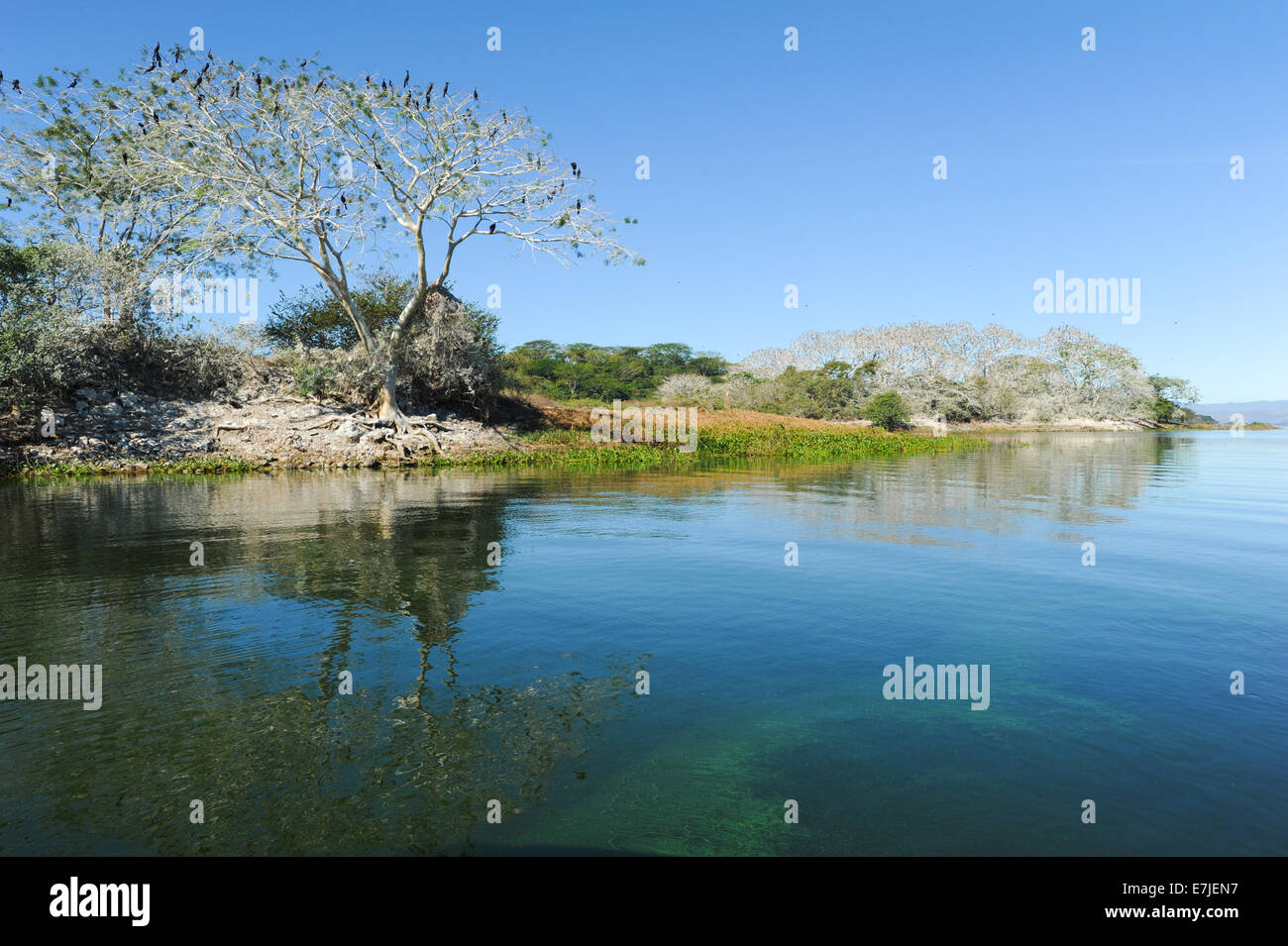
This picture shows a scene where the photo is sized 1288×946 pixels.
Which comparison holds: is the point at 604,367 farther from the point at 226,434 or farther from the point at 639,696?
the point at 639,696

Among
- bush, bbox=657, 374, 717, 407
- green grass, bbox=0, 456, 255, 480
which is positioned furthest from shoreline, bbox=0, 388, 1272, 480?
bush, bbox=657, 374, 717, 407

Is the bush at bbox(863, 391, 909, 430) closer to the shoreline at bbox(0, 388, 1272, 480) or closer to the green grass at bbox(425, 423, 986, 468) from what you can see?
the green grass at bbox(425, 423, 986, 468)

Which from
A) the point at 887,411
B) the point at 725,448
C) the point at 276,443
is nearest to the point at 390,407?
the point at 276,443

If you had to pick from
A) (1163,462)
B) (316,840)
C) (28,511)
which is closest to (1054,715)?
(316,840)

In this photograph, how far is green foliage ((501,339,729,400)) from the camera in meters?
77.2

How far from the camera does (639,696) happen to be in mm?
5703

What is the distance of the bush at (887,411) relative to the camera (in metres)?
51.7

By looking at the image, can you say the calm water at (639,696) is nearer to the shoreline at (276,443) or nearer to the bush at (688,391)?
the shoreline at (276,443)

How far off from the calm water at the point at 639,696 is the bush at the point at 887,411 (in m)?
39.7

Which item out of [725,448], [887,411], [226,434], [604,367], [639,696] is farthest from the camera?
[604,367]

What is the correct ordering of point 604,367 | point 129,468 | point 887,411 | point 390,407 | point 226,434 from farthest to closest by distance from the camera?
point 604,367 → point 887,411 → point 390,407 → point 226,434 → point 129,468

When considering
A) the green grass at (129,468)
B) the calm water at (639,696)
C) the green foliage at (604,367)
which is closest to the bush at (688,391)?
the green foliage at (604,367)

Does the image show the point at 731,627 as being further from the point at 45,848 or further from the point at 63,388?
the point at 63,388

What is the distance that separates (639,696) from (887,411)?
162 feet
